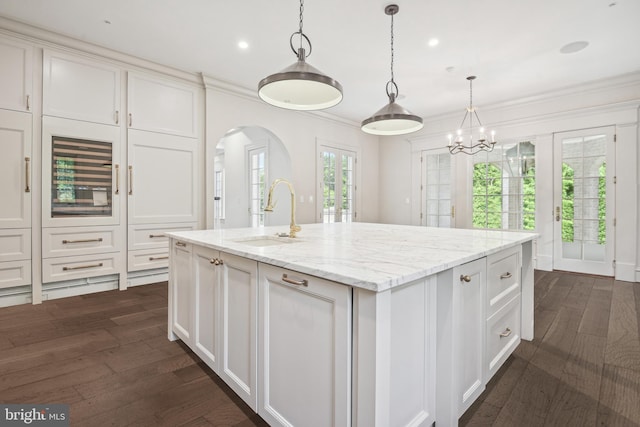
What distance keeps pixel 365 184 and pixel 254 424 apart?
18.6 feet

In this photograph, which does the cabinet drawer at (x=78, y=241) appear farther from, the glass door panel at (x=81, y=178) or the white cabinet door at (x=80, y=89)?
the white cabinet door at (x=80, y=89)

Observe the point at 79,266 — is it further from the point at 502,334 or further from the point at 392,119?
the point at 502,334

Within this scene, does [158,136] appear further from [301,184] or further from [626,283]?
[626,283]

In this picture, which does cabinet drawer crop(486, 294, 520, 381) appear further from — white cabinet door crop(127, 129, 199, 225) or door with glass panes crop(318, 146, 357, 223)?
door with glass panes crop(318, 146, 357, 223)

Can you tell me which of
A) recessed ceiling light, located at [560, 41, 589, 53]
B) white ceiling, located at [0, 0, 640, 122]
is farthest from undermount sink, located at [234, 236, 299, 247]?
recessed ceiling light, located at [560, 41, 589, 53]

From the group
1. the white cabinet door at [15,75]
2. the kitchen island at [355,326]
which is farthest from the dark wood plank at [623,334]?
the white cabinet door at [15,75]

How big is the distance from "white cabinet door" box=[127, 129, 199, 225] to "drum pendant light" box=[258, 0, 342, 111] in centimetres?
241

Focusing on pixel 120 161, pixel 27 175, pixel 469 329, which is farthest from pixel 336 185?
pixel 469 329

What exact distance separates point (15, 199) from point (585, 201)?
702 centimetres

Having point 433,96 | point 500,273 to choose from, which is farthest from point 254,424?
point 433,96

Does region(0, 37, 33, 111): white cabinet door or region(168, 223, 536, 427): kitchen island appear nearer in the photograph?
region(168, 223, 536, 427): kitchen island

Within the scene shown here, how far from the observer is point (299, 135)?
5.46 meters

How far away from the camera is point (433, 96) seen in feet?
16.2

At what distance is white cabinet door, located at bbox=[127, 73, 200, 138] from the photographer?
3.68 m
